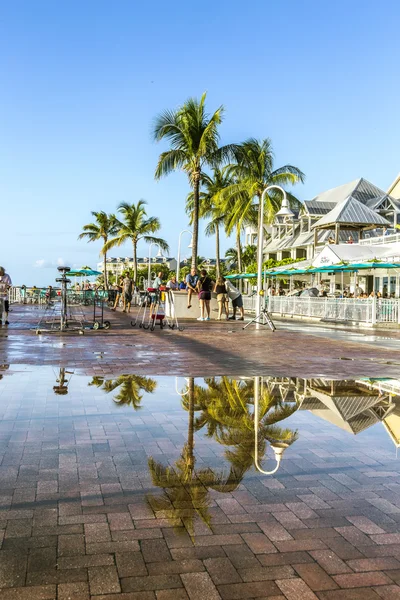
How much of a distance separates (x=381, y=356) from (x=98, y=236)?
56.8 metres

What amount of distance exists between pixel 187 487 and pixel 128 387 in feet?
13.3

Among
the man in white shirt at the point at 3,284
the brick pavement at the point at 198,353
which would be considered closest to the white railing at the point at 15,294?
the man in white shirt at the point at 3,284

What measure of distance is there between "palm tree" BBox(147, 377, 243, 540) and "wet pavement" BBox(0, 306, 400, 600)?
0.01 meters

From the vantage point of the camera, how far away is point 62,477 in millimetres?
4238

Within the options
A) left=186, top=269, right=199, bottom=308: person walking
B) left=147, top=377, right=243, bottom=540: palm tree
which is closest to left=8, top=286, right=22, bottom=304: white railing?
left=186, top=269, right=199, bottom=308: person walking

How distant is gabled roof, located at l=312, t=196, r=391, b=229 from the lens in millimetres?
38375

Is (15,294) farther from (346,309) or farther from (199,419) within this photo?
(199,419)

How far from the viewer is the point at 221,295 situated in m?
24.3

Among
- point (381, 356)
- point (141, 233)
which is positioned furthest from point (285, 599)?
point (141, 233)

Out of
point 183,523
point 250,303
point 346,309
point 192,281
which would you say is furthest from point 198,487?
point 250,303

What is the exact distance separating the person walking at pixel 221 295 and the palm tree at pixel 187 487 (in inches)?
707

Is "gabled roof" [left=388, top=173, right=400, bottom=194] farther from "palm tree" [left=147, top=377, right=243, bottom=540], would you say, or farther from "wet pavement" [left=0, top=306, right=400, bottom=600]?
"palm tree" [left=147, top=377, right=243, bottom=540]

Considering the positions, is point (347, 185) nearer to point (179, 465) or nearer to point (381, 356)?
point (381, 356)

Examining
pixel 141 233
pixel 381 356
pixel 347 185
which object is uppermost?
pixel 347 185
